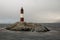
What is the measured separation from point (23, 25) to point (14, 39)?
164 inches

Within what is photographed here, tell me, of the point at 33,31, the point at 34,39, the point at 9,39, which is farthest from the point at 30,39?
the point at 33,31

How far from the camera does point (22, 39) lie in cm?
1202

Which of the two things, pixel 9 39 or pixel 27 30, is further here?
pixel 27 30

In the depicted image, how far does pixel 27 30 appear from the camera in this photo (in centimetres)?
1595

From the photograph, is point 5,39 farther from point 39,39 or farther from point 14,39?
point 39,39

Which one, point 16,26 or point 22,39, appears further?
point 16,26

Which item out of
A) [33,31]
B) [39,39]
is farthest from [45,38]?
[33,31]

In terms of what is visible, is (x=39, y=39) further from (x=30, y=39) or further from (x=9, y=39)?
(x=9, y=39)

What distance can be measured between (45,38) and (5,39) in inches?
78.5

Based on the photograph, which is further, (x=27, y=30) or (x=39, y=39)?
(x=27, y=30)

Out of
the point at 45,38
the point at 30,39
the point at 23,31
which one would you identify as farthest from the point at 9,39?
the point at 23,31

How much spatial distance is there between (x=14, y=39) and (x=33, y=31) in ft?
12.5

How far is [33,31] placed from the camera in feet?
51.3

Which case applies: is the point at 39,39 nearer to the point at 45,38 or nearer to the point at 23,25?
the point at 45,38
